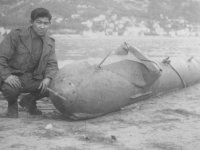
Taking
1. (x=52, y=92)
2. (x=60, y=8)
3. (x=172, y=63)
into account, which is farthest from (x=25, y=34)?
(x=60, y=8)

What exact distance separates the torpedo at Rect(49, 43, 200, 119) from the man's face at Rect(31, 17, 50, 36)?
1.98 ft

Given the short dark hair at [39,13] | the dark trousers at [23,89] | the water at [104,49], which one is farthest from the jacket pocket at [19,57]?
the water at [104,49]

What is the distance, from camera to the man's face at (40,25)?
4.07 m

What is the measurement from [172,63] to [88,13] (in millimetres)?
37264

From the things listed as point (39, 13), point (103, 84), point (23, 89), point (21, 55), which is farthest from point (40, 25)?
point (103, 84)

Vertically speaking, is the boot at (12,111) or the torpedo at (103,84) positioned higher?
the torpedo at (103,84)

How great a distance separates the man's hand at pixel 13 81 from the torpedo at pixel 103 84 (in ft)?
1.43

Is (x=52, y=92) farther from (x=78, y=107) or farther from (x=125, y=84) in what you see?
(x=125, y=84)

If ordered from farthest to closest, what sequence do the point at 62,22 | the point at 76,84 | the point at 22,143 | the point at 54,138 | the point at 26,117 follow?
the point at 62,22, the point at 26,117, the point at 76,84, the point at 54,138, the point at 22,143

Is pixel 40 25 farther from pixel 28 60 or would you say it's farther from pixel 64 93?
pixel 64 93

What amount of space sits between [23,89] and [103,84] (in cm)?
113

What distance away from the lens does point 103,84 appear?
13.4ft

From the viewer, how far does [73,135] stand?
348 cm

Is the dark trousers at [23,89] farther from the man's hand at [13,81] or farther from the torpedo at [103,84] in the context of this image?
the torpedo at [103,84]
